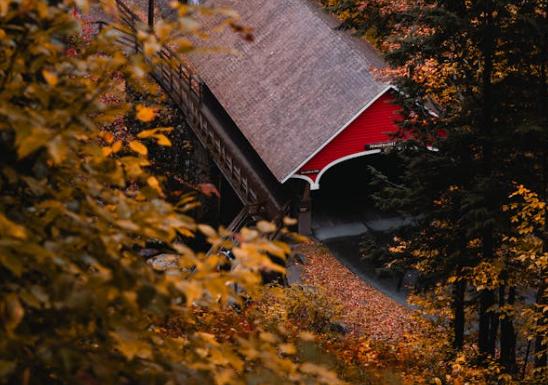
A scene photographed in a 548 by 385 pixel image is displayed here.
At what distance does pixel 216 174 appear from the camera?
2870 cm

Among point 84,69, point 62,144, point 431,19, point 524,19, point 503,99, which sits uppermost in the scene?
point 84,69

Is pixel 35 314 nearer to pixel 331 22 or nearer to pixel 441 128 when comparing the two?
pixel 441 128

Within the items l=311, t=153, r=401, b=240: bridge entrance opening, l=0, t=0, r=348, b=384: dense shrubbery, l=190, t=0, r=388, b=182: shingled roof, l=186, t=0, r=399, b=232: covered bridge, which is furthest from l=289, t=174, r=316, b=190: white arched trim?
l=0, t=0, r=348, b=384: dense shrubbery

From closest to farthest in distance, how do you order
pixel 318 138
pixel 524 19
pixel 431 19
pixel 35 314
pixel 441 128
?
pixel 35 314
pixel 524 19
pixel 431 19
pixel 441 128
pixel 318 138

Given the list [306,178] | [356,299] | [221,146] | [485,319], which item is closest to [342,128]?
[306,178]

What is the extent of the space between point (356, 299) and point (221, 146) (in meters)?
9.48

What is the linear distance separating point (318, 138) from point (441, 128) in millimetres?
10554

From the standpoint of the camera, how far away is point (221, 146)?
1070 inches

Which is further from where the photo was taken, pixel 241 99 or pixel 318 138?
pixel 241 99

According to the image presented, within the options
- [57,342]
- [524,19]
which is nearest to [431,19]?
[524,19]

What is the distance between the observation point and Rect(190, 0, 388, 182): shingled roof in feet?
79.9

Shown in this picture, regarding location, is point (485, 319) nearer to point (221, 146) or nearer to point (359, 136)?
point (359, 136)

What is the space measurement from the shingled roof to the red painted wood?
65cm

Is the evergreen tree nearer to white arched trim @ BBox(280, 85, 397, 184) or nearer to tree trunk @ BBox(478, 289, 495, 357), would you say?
tree trunk @ BBox(478, 289, 495, 357)
